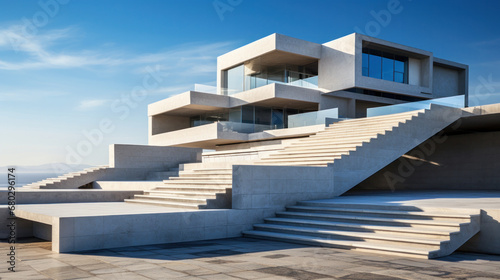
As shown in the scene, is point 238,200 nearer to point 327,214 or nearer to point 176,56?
point 327,214

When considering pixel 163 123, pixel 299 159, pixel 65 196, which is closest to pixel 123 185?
pixel 65 196

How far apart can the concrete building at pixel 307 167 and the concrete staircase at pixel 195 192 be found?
0.06 meters

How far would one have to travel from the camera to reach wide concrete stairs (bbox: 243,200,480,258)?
9328 millimetres

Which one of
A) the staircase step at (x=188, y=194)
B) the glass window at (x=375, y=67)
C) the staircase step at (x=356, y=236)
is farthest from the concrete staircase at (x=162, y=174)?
→ the glass window at (x=375, y=67)

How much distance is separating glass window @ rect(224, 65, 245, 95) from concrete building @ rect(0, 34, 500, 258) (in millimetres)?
111

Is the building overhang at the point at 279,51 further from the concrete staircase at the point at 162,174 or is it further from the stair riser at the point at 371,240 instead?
the stair riser at the point at 371,240

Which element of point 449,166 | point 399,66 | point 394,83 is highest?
point 399,66

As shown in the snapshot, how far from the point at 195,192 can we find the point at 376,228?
5.71 metres

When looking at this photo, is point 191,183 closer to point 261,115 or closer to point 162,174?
point 162,174

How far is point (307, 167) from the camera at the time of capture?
13797 mm

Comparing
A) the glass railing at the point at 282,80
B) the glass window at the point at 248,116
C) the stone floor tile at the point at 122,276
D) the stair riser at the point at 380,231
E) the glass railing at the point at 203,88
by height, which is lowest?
the stone floor tile at the point at 122,276

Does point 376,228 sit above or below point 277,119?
below

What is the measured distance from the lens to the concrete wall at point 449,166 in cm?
2173

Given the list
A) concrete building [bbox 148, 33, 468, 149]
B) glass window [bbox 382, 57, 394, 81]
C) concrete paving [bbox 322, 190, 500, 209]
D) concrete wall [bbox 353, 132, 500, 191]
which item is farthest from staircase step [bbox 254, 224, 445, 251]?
glass window [bbox 382, 57, 394, 81]
